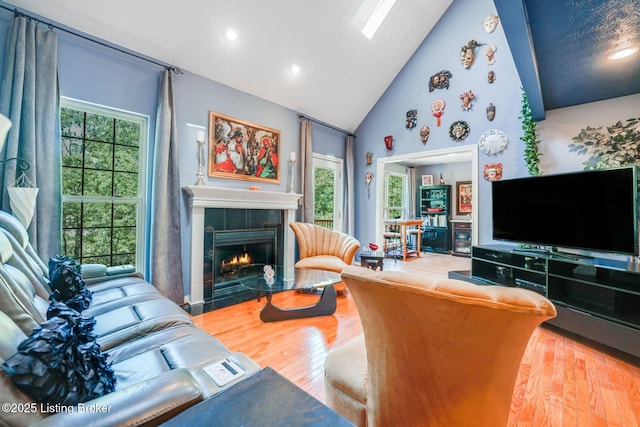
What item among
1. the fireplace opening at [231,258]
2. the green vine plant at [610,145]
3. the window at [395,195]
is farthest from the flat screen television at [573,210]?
the window at [395,195]

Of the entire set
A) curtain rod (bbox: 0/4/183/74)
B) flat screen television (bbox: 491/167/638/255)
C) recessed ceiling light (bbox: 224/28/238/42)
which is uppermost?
recessed ceiling light (bbox: 224/28/238/42)

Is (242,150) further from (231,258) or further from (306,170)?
(231,258)

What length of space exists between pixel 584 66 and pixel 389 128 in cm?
268

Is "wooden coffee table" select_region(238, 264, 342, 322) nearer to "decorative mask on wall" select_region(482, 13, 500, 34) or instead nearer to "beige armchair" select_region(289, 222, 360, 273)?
"beige armchair" select_region(289, 222, 360, 273)

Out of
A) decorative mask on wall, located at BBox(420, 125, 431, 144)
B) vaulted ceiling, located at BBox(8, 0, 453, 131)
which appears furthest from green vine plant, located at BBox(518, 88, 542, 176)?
vaulted ceiling, located at BBox(8, 0, 453, 131)

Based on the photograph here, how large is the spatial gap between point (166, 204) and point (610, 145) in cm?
467

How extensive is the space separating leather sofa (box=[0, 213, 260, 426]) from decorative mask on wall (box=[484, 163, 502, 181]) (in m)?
3.84

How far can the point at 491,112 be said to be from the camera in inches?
142

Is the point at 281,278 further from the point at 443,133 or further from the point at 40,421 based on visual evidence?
the point at 443,133

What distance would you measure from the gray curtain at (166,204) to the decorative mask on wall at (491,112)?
4010 mm

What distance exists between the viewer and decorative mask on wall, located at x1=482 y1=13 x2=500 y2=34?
355 centimetres

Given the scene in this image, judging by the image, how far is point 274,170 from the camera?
3.88m

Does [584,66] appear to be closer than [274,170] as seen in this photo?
Yes

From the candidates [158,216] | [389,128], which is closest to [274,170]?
[158,216]
